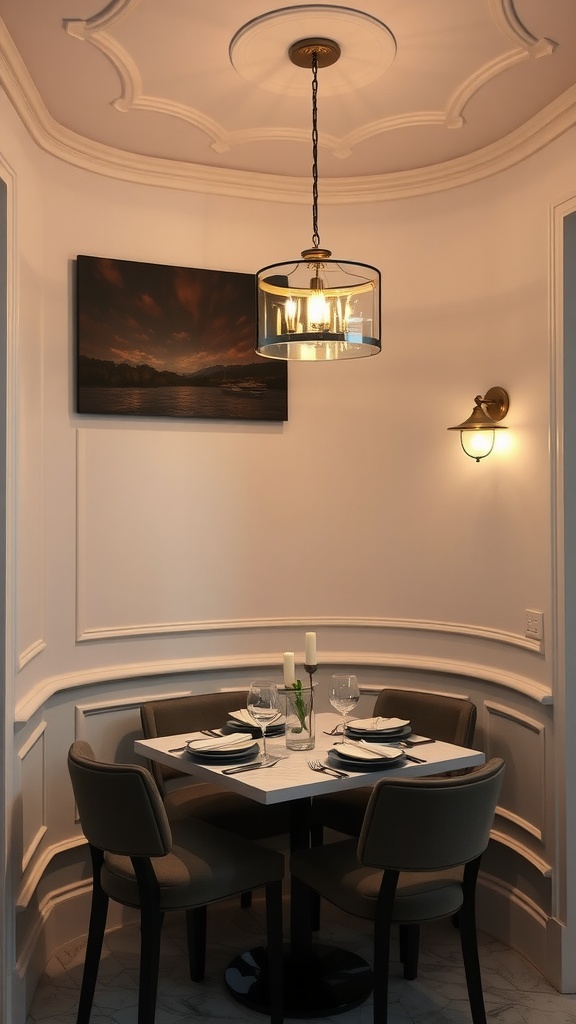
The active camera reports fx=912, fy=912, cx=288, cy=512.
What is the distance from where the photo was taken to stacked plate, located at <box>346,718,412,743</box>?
3.11 metres

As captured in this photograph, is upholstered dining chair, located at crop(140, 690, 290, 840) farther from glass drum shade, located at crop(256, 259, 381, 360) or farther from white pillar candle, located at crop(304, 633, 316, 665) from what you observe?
glass drum shade, located at crop(256, 259, 381, 360)

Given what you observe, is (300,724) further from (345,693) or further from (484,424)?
(484,424)

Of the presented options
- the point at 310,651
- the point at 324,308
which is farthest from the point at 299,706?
the point at 324,308

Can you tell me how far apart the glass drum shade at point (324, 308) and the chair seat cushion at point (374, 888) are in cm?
155

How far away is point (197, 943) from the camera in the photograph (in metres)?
3.12

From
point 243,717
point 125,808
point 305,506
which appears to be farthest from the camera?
point 305,506

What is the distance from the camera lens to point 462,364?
3.80 m

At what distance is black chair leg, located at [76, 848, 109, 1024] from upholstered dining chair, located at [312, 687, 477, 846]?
1027mm

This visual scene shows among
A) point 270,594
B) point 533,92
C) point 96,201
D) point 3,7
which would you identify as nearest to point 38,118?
point 96,201

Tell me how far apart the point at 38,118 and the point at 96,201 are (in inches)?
16.6

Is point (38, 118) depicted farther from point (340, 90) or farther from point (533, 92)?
point (533, 92)

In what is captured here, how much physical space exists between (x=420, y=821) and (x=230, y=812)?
1150 millimetres

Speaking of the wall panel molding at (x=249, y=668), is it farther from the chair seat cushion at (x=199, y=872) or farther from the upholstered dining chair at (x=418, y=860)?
the upholstered dining chair at (x=418, y=860)

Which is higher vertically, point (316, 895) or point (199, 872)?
point (199, 872)
